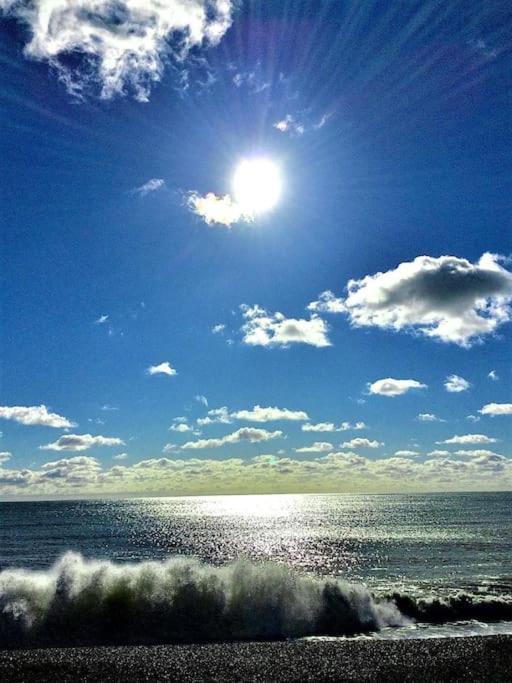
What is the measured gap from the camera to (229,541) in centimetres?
7675

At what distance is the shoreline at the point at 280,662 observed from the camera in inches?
534

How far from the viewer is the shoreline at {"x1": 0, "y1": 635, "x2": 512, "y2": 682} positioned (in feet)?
44.5

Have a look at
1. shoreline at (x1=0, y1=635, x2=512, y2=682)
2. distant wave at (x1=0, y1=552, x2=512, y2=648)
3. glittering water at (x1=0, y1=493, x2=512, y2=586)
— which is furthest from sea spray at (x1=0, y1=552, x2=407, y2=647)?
glittering water at (x1=0, y1=493, x2=512, y2=586)

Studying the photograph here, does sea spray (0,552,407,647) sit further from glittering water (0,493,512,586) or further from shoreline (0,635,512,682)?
glittering water (0,493,512,586)

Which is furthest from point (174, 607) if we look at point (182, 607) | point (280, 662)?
point (280, 662)

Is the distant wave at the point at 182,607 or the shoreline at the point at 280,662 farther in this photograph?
the distant wave at the point at 182,607

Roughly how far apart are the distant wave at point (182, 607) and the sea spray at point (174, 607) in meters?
0.04

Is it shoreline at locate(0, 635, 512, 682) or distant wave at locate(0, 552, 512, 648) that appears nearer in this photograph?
shoreline at locate(0, 635, 512, 682)

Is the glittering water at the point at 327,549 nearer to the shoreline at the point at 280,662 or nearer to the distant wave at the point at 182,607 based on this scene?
the distant wave at the point at 182,607

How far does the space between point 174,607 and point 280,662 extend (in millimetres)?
8547

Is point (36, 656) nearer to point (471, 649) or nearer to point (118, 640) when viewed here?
point (118, 640)

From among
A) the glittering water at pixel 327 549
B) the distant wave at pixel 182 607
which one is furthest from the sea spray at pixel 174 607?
the glittering water at pixel 327 549

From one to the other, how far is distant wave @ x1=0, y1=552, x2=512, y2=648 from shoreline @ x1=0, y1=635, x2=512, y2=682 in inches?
162

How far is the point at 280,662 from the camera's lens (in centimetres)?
1490
